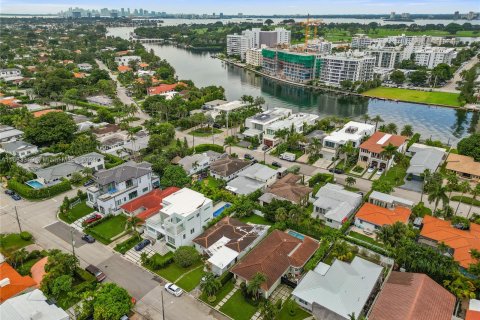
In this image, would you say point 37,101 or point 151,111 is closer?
point 151,111

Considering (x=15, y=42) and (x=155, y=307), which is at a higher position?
(x=15, y=42)

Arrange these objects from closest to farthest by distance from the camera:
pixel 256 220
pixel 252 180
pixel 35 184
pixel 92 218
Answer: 1. pixel 92 218
2. pixel 256 220
3. pixel 35 184
4. pixel 252 180

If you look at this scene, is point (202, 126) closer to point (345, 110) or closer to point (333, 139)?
point (333, 139)

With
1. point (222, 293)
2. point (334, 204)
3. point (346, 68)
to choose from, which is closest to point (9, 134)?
point (222, 293)

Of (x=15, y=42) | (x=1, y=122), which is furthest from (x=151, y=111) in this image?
(x=15, y=42)

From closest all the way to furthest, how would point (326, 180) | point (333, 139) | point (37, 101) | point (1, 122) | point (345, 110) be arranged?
1. point (326, 180)
2. point (333, 139)
3. point (1, 122)
4. point (37, 101)
5. point (345, 110)

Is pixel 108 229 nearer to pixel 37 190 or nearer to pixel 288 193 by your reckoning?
pixel 37 190
